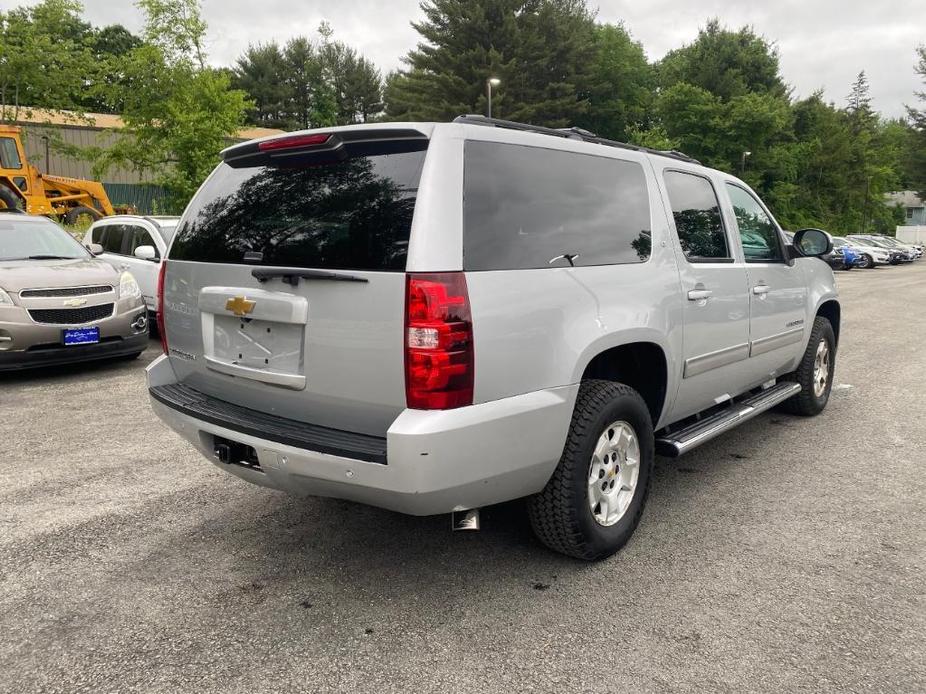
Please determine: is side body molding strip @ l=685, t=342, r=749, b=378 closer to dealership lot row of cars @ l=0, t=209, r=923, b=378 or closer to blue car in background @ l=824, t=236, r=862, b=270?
dealership lot row of cars @ l=0, t=209, r=923, b=378

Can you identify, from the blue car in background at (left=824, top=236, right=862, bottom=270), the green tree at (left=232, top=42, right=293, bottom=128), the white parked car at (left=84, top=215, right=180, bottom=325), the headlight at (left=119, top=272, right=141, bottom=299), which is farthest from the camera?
the green tree at (left=232, top=42, right=293, bottom=128)

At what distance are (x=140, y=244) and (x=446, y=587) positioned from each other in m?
8.09

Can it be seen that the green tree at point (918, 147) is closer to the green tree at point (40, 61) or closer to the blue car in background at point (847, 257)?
the blue car in background at point (847, 257)

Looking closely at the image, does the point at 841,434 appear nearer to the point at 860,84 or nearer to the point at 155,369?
the point at 155,369

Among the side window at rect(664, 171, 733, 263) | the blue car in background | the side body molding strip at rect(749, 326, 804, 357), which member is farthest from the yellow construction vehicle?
the blue car in background

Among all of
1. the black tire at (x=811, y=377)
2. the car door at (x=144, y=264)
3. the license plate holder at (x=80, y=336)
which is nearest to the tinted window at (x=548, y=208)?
the black tire at (x=811, y=377)

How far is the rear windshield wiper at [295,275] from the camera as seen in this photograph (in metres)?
2.71

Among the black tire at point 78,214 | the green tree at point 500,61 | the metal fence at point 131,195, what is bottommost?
the black tire at point 78,214

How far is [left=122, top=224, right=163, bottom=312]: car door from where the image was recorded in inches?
368

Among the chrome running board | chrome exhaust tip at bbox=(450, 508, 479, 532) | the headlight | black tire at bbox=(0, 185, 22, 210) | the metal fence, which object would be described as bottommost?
chrome exhaust tip at bbox=(450, 508, 479, 532)

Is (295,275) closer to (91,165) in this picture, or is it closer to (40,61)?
(40,61)

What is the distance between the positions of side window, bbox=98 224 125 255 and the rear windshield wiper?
814 cm

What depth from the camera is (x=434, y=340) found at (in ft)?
8.39

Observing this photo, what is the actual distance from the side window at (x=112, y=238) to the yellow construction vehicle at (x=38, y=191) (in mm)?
9721
